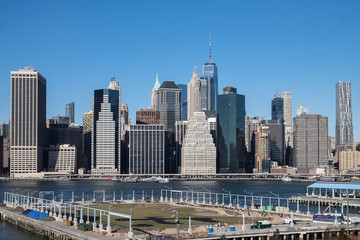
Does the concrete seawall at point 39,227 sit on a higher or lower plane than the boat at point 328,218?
lower

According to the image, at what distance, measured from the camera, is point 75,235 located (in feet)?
292

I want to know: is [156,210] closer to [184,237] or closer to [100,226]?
[100,226]

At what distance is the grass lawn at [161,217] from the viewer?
99.7 metres

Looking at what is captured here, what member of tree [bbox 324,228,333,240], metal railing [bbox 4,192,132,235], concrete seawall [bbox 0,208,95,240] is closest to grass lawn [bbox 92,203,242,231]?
metal railing [bbox 4,192,132,235]

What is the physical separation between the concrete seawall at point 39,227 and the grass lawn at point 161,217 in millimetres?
7910

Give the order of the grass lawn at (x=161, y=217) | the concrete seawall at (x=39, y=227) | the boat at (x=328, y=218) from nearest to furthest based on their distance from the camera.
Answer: the concrete seawall at (x=39, y=227) → the boat at (x=328, y=218) → the grass lawn at (x=161, y=217)

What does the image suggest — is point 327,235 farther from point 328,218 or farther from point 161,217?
point 161,217

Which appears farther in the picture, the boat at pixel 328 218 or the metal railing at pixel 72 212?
the boat at pixel 328 218

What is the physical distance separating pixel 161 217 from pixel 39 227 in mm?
22645

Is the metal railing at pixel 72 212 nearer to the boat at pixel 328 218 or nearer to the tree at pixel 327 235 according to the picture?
the tree at pixel 327 235

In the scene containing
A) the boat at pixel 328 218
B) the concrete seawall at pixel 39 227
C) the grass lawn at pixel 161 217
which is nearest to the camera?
the concrete seawall at pixel 39 227

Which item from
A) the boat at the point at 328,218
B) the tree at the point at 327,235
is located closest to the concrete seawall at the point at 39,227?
the tree at the point at 327,235

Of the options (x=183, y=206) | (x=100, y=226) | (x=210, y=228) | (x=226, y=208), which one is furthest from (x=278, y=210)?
(x=100, y=226)

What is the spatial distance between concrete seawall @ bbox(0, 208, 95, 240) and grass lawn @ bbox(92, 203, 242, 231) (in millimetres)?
7910
